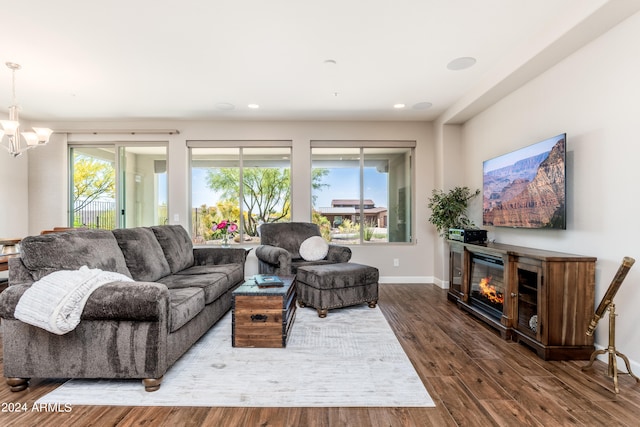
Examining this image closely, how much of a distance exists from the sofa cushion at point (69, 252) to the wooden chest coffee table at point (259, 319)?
99 cm

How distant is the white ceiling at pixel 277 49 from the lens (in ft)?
7.74

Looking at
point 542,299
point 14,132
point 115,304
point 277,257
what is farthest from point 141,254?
point 542,299

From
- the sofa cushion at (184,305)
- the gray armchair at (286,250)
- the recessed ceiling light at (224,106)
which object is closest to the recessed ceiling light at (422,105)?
the gray armchair at (286,250)

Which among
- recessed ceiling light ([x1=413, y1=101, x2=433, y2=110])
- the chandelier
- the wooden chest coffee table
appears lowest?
the wooden chest coffee table

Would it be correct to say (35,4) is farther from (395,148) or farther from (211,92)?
(395,148)

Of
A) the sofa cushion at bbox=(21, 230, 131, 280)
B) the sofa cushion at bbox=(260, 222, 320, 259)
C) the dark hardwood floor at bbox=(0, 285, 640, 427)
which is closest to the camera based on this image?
the dark hardwood floor at bbox=(0, 285, 640, 427)

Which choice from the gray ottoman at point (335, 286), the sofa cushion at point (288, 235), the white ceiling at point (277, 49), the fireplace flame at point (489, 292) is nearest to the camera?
the white ceiling at point (277, 49)

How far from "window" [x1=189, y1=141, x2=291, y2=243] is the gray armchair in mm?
861

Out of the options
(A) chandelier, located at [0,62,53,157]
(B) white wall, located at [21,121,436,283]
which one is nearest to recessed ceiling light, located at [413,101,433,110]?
(B) white wall, located at [21,121,436,283]

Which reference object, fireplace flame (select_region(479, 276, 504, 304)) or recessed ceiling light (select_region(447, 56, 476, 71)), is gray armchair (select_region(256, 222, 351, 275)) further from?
recessed ceiling light (select_region(447, 56, 476, 71))

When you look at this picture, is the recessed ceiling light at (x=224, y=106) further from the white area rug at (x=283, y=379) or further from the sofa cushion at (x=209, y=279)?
the white area rug at (x=283, y=379)

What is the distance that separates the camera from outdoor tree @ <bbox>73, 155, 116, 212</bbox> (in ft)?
17.3

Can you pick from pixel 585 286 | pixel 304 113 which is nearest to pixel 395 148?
pixel 304 113

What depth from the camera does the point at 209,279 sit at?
290 centimetres
